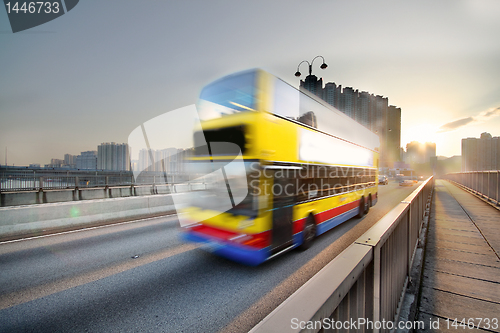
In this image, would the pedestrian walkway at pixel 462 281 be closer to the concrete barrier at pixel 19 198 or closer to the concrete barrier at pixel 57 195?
the concrete barrier at pixel 19 198

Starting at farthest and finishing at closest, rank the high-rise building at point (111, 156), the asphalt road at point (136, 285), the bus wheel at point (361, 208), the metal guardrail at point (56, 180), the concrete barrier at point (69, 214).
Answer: the high-rise building at point (111, 156)
the bus wheel at point (361, 208)
the metal guardrail at point (56, 180)
the concrete barrier at point (69, 214)
the asphalt road at point (136, 285)

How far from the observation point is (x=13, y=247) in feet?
19.9

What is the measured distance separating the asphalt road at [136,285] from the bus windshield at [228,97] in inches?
137

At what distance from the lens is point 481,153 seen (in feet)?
238

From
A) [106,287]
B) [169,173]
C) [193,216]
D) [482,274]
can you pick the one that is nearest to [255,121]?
[193,216]

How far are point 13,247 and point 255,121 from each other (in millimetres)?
7114

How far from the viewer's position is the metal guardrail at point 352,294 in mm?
986

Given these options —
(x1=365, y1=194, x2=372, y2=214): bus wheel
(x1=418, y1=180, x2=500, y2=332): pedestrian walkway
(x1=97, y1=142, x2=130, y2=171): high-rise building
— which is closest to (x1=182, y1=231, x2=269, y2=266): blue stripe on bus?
(x1=418, y1=180, x2=500, y2=332): pedestrian walkway

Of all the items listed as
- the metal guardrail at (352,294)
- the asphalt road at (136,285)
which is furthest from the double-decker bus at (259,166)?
the metal guardrail at (352,294)

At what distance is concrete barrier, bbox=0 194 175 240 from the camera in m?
6.96

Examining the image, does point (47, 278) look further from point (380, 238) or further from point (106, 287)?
point (380, 238)

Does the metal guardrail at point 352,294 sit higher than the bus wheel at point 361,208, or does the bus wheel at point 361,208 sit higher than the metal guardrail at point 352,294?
the metal guardrail at point 352,294

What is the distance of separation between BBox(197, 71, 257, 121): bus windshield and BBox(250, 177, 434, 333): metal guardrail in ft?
11.8

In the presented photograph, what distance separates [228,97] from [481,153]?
326 feet
